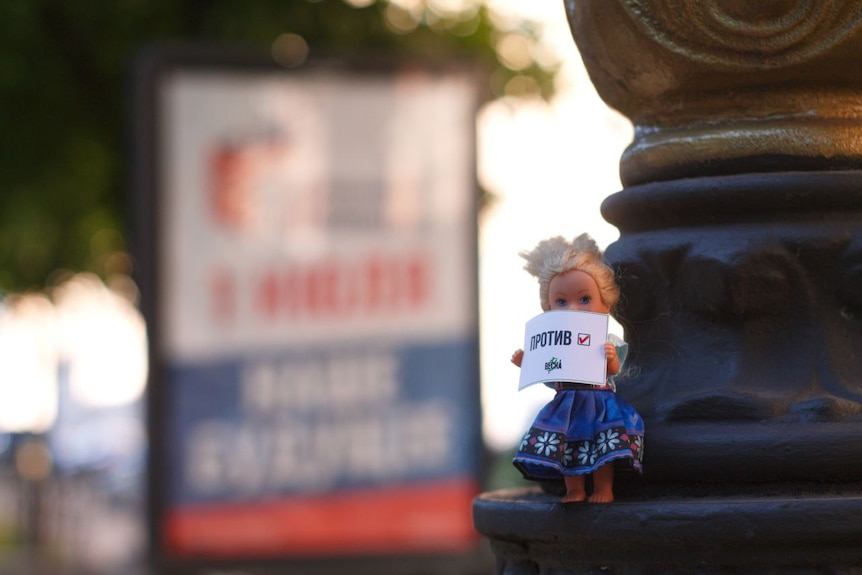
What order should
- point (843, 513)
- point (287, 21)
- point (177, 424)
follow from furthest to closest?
point (287, 21) < point (177, 424) < point (843, 513)

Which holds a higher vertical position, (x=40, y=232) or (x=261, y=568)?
(x=40, y=232)

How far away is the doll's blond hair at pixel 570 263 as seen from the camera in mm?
1971

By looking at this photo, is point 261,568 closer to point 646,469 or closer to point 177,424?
A: point 177,424

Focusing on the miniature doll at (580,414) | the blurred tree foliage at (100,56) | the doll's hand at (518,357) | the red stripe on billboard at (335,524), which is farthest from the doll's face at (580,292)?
the blurred tree foliage at (100,56)

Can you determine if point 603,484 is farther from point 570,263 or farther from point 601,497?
point 570,263

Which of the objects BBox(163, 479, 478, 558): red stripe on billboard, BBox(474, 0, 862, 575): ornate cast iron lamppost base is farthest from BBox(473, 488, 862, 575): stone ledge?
BBox(163, 479, 478, 558): red stripe on billboard

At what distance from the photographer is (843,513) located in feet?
5.91

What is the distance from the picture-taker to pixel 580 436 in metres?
1.90

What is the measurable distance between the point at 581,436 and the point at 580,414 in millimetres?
38

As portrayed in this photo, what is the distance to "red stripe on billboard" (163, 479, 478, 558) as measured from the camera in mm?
7203

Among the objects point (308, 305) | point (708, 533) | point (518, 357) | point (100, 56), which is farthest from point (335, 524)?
point (708, 533)

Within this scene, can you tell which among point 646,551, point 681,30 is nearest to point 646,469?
point 646,551

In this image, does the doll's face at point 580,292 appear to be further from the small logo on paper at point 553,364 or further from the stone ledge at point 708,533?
the stone ledge at point 708,533

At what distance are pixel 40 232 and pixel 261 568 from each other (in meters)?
3.56
